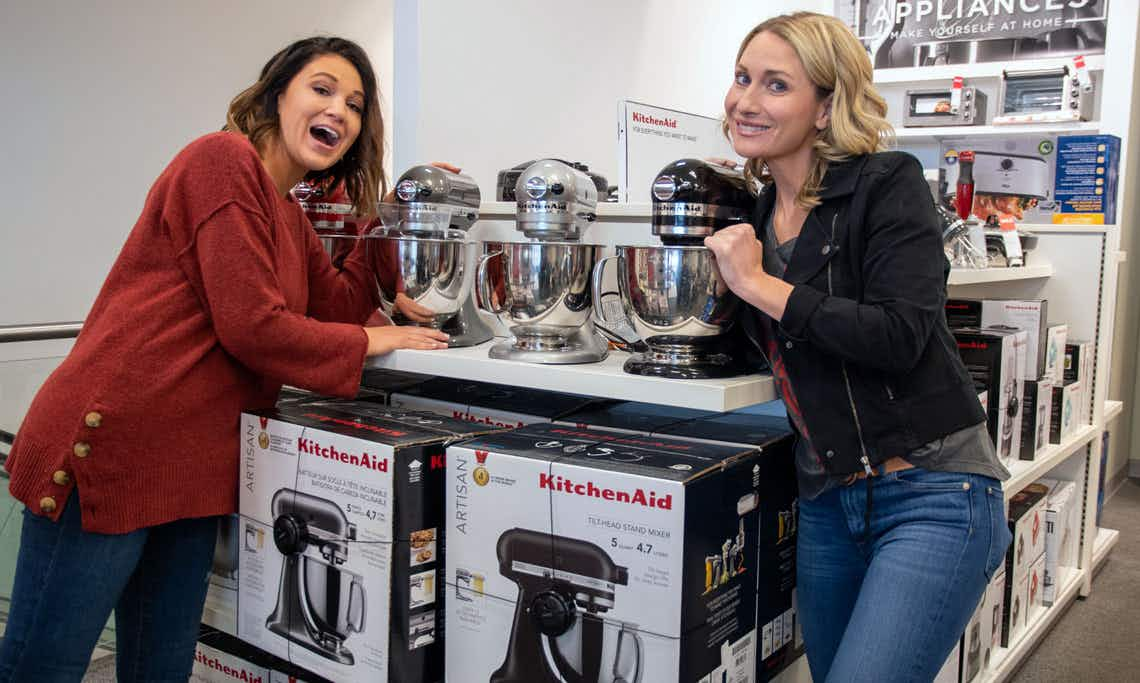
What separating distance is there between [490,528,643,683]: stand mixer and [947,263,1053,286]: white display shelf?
911 mm

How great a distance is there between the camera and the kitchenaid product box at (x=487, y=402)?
1.65 metres

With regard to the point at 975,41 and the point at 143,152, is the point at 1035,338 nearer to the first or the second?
the point at 975,41

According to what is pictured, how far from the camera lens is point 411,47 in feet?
10.1

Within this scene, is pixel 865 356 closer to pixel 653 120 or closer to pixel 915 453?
pixel 915 453

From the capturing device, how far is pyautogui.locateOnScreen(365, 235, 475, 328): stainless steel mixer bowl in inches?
64.8

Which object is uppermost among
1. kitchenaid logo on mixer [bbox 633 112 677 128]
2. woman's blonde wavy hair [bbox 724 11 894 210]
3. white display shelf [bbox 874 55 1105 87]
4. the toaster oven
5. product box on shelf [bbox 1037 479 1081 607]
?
white display shelf [bbox 874 55 1105 87]

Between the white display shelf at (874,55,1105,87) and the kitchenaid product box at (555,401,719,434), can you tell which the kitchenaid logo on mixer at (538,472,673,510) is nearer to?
the kitchenaid product box at (555,401,719,434)

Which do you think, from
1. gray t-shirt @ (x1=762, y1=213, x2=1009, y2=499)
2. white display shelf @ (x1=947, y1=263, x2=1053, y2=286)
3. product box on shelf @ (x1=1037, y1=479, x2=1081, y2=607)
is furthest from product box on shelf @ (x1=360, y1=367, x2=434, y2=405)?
product box on shelf @ (x1=1037, y1=479, x2=1081, y2=607)

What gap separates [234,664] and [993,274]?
1874mm

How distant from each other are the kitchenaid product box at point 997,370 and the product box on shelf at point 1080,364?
696mm

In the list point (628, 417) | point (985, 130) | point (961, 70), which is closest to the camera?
point (628, 417)

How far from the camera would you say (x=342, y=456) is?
53.7 inches

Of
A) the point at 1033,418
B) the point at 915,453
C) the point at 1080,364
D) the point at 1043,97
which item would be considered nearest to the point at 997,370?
the point at 1033,418

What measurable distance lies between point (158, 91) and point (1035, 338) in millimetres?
3754
